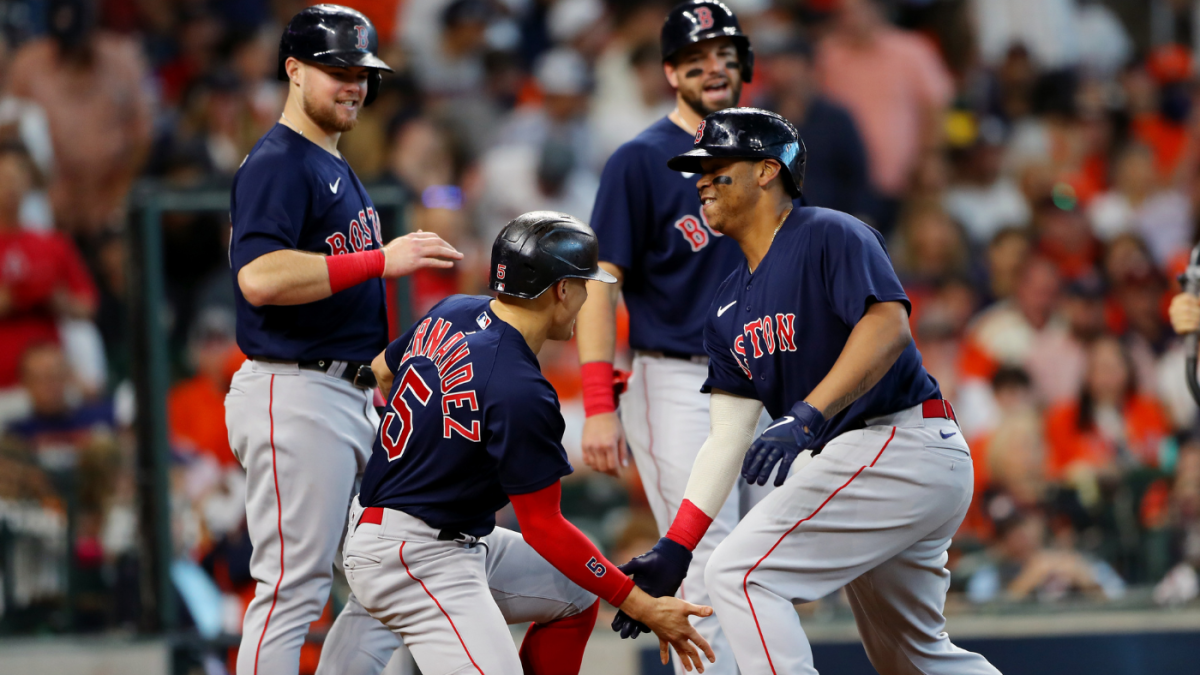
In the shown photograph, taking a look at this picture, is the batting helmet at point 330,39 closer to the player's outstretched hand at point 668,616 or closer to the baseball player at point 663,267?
the baseball player at point 663,267

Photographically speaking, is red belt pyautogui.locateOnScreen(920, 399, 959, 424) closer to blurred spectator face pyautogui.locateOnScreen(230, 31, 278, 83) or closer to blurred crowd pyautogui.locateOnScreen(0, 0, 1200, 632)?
blurred crowd pyautogui.locateOnScreen(0, 0, 1200, 632)

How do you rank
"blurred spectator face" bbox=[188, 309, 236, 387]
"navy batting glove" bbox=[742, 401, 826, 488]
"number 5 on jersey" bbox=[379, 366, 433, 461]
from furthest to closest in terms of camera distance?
"blurred spectator face" bbox=[188, 309, 236, 387] → "number 5 on jersey" bbox=[379, 366, 433, 461] → "navy batting glove" bbox=[742, 401, 826, 488]

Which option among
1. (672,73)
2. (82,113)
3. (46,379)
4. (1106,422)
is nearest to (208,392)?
(46,379)

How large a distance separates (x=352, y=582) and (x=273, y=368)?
0.76 m

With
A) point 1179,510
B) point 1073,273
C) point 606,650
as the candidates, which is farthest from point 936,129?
Result: point 606,650

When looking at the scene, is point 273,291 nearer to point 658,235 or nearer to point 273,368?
point 273,368

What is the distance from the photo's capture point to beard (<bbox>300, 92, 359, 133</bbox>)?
168 inches

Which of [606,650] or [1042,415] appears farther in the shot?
[1042,415]

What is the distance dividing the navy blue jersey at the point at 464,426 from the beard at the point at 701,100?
1220 millimetres

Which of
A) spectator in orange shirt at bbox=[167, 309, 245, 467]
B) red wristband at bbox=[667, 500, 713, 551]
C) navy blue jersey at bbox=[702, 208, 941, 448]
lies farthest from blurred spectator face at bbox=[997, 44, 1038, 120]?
red wristband at bbox=[667, 500, 713, 551]

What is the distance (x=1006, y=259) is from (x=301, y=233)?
19.0 ft

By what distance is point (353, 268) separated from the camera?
4094 mm

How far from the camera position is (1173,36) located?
11.6m

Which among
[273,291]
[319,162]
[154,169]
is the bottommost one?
[154,169]
